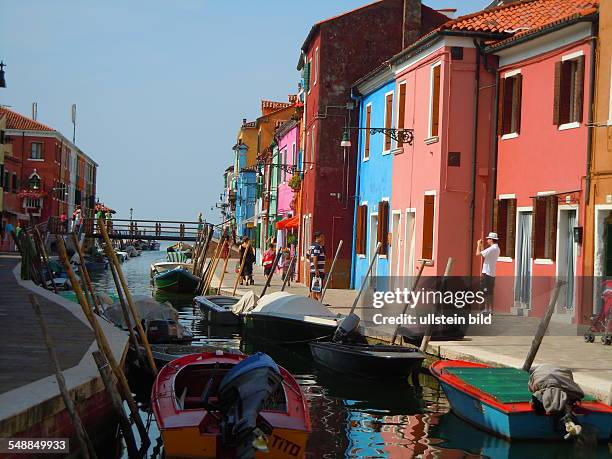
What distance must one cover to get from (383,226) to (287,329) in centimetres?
867

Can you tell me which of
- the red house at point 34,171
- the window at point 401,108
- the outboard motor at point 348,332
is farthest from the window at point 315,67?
the red house at point 34,171

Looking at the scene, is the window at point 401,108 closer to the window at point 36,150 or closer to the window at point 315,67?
the window at point 315,67

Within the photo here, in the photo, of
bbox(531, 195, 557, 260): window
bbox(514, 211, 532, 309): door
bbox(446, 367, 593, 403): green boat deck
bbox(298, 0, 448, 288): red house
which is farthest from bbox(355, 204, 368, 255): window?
bbox(446, 367, 593, 403): green boat deck

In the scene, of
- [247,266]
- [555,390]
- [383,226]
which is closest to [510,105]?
[383,226]

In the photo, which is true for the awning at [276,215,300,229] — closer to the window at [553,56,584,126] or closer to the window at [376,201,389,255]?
the window at [376,201,389,255]

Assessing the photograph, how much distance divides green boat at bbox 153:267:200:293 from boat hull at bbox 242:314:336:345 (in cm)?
1430

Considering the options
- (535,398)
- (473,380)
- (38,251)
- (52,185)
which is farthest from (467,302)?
(52,185)

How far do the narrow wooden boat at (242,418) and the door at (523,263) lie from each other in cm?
1037

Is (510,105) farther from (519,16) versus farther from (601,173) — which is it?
(601,173)

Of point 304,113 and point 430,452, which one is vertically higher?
point 304,113

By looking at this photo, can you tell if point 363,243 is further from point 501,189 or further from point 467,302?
point 467,302

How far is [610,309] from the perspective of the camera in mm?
14617

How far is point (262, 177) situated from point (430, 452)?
43.4 meters

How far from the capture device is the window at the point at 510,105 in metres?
20.3
